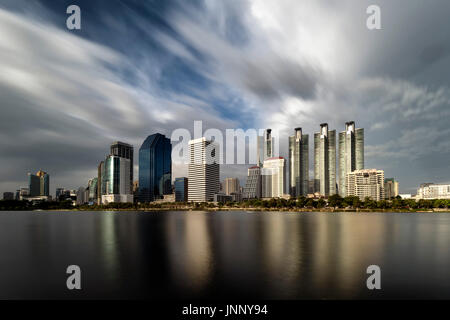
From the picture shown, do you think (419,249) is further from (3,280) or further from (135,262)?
(3,280)

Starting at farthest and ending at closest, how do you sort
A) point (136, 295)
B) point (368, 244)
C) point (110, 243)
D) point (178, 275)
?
point (110, 243) < point (368, 244) < point (178, 275) < point (136, 295)
